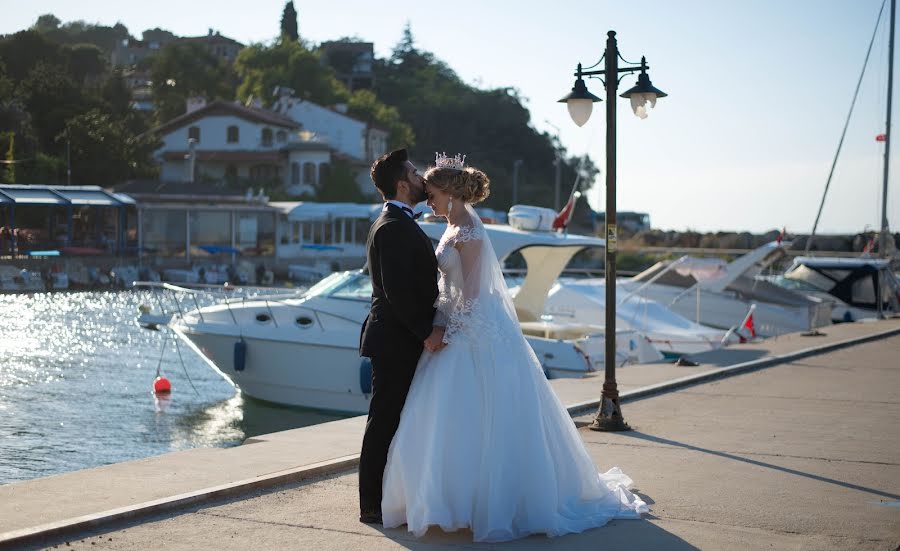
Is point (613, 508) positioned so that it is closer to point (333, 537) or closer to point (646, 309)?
A: point (333, 537)

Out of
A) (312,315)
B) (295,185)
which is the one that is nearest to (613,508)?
(312,315)

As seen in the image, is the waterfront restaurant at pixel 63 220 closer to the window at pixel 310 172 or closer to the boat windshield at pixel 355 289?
the window at pixel 310 172

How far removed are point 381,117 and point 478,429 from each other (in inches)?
3956

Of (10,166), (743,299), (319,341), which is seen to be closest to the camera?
(319,341)

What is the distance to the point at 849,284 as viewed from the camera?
1545 inches

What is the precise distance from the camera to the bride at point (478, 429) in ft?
22.3

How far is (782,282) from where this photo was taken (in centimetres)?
4053

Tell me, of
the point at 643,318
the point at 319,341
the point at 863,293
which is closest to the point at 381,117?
the point at 863,293

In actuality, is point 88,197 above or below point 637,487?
above

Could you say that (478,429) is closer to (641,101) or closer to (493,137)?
(641,101)

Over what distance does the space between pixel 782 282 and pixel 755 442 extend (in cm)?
3126

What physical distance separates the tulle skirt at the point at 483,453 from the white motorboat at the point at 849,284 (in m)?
32.7

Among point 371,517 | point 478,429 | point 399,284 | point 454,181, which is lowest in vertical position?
point 371,517

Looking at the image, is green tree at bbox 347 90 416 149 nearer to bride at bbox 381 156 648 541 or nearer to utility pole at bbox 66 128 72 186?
utility pole at bbox 66 128 72 186
